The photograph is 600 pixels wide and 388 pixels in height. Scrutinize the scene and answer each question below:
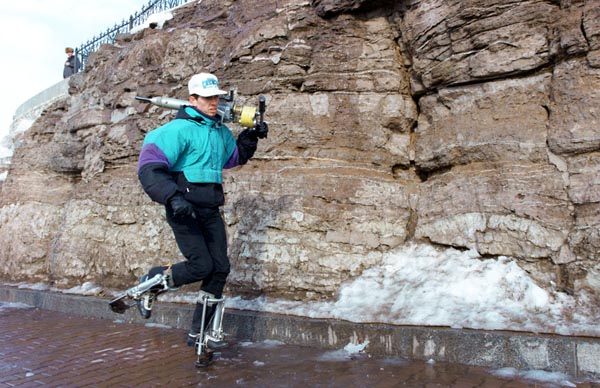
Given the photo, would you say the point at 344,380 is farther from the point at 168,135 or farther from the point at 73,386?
the point at 168,135

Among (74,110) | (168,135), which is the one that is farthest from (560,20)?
(74,110)

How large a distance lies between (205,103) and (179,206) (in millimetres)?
1052

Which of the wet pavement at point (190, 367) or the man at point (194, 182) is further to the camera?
the man at point (194, 182)

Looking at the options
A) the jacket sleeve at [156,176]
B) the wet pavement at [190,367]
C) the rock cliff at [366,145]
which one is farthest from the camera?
the rock cliff at [366,145]

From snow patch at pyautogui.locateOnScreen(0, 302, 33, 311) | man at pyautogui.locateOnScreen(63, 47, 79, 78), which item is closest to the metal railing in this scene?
man at pyautogui.locateOnScreen(63, 47, 79, 78)

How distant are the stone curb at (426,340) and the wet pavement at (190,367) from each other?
106 millimetres

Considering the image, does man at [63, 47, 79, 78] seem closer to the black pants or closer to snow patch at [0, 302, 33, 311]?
snow patch at [0, 302, 33, 311]

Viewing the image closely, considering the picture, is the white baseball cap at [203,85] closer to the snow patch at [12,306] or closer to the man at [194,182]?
the man at [194,182]

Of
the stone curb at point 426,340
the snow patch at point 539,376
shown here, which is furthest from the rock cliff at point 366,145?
the snow patch at point 539,376

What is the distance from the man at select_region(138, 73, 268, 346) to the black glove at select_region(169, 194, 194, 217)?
31 mm

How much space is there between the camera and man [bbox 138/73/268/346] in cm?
420

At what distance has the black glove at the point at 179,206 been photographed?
3.93 m

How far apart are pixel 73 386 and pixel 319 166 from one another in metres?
3.67

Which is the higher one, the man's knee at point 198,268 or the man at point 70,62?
the man at point 70,62
